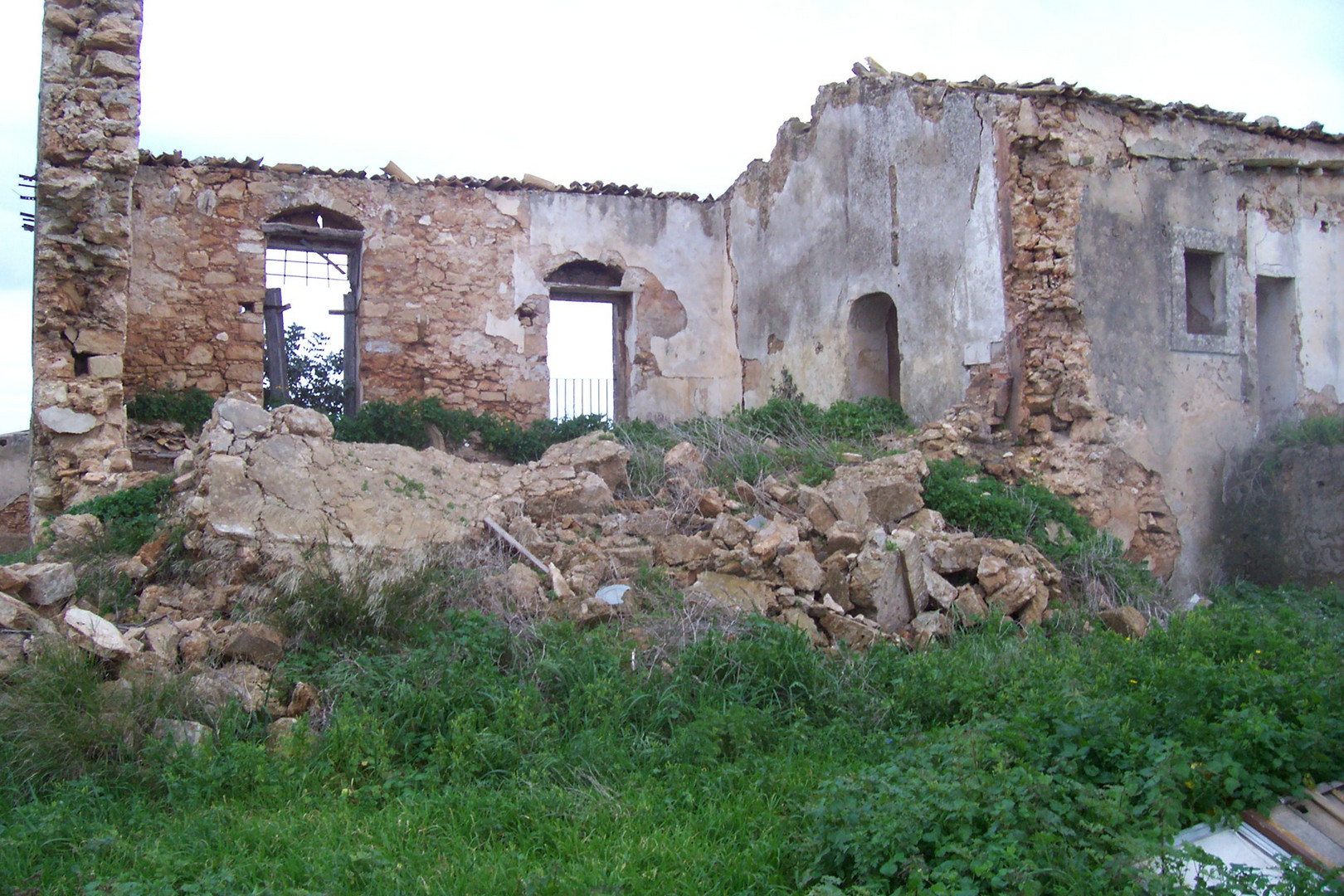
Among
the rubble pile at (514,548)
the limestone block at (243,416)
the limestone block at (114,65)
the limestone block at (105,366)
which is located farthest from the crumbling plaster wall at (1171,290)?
the limestone block at (105,366)

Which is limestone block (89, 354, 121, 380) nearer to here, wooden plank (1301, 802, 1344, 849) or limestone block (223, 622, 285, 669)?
limestone block (223, 622, 285, 669)

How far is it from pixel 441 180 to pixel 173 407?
177 inches

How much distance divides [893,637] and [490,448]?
7.15 metres

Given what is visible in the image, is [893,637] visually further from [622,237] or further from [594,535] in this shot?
[622,237]

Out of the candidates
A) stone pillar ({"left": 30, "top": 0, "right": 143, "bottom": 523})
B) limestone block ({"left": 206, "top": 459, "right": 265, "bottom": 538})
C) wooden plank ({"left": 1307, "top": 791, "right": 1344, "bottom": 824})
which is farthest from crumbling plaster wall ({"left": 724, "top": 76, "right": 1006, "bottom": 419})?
stone pillar ({"left": 30, "top": 0, "right": 143, "bottom": 523})

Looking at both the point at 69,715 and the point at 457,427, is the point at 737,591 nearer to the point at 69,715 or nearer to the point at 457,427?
the point at 69,715

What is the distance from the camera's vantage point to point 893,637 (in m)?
5.95

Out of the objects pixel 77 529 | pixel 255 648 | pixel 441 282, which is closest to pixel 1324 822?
pixel 255 648

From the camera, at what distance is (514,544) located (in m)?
6.44

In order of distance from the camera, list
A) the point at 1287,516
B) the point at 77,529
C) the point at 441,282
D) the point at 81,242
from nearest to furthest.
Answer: the point at 77,529 → the point at 81,242 → the point at 1287,516 → the point at 441,282

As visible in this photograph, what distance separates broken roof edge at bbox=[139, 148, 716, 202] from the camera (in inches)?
448

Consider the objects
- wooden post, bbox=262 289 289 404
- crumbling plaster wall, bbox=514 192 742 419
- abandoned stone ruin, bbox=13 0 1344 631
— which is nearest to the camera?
abandoned stone ruin, bbox=13 0 1344 631

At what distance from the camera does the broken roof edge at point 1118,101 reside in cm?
898

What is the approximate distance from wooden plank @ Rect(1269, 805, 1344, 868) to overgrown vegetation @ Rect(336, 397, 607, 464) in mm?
8599
